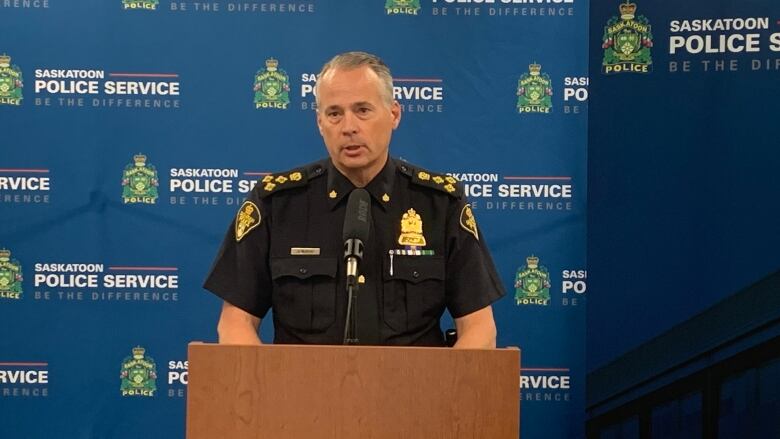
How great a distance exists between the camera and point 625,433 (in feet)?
11.9

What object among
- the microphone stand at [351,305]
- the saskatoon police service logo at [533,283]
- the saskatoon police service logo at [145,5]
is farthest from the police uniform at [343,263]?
the saskatoon police service logo at [145,5]

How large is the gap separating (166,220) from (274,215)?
160 cm

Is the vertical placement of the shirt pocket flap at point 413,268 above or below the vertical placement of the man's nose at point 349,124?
below

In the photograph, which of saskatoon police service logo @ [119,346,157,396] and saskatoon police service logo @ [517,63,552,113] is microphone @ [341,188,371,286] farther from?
saskatoon police service logo @ [119,346,157,396]

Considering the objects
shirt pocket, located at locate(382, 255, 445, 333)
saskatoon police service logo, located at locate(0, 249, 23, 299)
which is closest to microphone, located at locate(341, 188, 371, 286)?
shirt pocket, located at locate(382, 255, 445, 333)

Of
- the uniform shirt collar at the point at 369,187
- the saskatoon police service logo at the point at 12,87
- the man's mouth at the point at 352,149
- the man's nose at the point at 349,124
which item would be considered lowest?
the uniform shirt collar at the point at 369,187

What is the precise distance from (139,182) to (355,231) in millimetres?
2298

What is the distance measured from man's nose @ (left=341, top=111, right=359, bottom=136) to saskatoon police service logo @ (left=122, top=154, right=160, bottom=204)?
5.99 ft

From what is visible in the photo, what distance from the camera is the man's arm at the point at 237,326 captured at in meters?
2.63

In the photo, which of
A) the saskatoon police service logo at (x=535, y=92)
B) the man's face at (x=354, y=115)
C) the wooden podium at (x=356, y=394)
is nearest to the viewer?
the wooden podium at (x=356, y=394)

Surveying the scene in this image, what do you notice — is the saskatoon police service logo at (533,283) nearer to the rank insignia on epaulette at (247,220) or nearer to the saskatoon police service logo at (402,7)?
the saskatoon police service logo at (402,7)

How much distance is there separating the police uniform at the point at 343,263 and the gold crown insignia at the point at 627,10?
1249 millimetres

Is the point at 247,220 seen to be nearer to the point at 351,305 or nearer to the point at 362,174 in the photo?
the point at 362,174

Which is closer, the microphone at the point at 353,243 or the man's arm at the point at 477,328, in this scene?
the microphone at the point at 353,243
